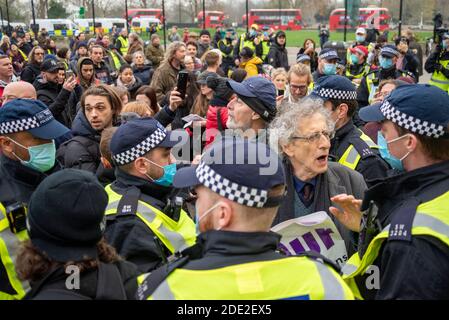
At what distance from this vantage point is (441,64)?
1148 cm

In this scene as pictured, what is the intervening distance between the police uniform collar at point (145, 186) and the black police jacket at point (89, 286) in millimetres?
1025

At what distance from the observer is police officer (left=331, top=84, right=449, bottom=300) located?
2.30 metres

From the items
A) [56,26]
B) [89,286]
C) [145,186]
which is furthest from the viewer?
[56,26]

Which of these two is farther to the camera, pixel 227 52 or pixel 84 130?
pixel 227 52

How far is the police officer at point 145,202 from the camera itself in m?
2.99

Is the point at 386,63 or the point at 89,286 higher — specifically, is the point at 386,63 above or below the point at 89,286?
above

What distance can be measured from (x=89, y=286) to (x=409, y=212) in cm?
149

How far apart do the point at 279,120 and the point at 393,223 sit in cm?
151

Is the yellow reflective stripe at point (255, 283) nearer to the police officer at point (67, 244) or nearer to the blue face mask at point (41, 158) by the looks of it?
the police officer at point (67, 244)

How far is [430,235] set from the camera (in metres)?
2.33

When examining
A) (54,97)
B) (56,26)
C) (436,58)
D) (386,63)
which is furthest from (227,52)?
(56,26)

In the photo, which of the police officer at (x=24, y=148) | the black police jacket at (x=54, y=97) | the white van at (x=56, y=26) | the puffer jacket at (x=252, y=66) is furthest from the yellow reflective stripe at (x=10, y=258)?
the white van at (x=56, y=26)

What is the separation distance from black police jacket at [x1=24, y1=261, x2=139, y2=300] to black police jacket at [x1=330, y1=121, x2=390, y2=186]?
240cm

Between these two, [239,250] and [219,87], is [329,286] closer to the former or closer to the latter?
[239,250]
